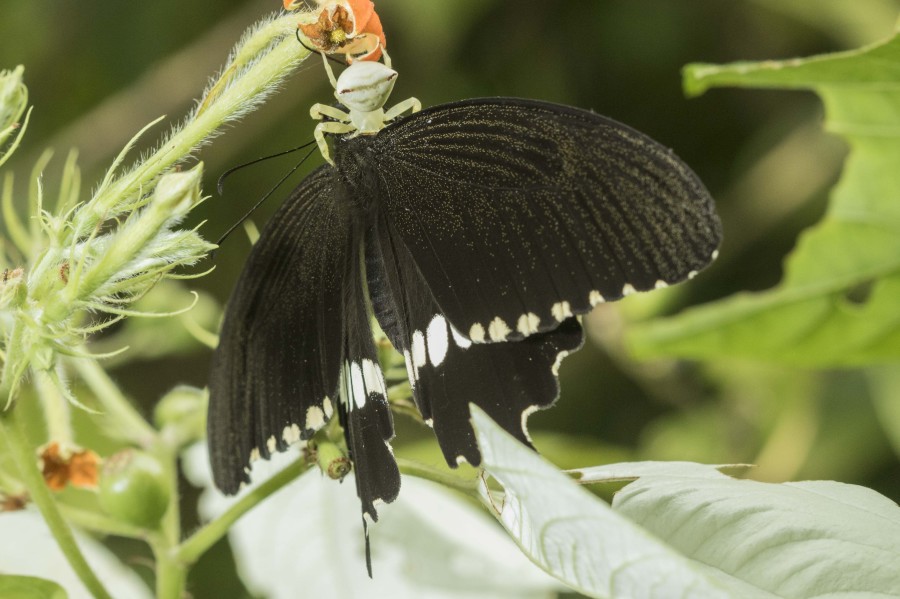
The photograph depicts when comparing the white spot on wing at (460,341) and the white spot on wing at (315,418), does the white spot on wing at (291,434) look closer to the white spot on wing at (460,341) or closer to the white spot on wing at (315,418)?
the white spot on wing at (315,418)

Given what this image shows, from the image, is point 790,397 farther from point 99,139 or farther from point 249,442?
point 99,139

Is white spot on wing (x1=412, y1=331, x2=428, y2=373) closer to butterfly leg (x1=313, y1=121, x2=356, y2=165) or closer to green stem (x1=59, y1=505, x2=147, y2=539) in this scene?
butterfly leg (x1=313, y1=121, x2=356, y2=165)

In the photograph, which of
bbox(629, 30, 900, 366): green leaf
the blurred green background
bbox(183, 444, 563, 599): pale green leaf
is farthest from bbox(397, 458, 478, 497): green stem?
the blurred green background

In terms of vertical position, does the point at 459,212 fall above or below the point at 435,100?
below

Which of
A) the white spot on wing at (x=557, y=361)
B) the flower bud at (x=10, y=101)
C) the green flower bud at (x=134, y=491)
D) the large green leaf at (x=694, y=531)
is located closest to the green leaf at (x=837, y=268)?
the white spot on wing at (x=557, y=361)

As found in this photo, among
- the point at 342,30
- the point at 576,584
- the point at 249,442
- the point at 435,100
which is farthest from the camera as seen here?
the point at 435,100

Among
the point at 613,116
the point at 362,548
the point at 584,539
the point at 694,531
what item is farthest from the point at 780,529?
the point at 613,116

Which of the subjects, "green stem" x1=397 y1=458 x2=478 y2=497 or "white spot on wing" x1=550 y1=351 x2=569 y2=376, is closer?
"green stem" x1=397 y1=458 x2=478 y2=497

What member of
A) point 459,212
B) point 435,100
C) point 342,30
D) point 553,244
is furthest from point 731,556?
point 435,100

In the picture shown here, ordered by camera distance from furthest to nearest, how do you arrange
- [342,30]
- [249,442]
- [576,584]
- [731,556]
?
[249,442], [342,30], [731,556], [576,584]
